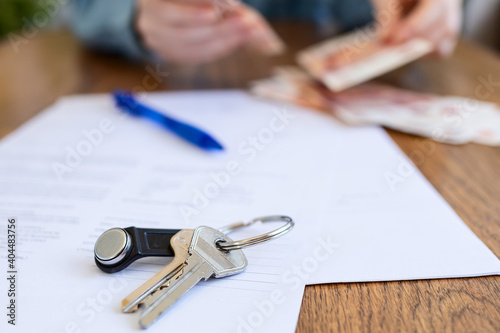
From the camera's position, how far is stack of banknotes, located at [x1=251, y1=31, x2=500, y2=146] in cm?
62

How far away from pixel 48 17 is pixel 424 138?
1.93 metres

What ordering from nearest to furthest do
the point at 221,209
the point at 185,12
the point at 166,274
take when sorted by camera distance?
the point at 166,274, the point at 221,209, the point at 185,12

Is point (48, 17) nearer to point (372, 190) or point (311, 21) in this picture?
point (311, 21)

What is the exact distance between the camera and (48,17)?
1984mm

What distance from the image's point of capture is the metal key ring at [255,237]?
0.34 metres

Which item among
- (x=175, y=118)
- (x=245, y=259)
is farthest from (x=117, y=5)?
(x=245, y=259)

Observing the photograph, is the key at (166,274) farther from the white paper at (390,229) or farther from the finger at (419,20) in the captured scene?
the finger at (419,20)

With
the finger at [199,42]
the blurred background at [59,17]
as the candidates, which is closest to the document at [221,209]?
the finger at [199,42]

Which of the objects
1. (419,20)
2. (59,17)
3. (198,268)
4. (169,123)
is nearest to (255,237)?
(198,268)

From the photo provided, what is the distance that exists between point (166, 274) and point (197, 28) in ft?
1.79

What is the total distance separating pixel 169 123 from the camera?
625 millimetres

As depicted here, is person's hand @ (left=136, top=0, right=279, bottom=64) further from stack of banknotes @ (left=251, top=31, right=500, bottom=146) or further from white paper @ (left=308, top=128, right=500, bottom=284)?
white paper @ (left=308, top=128, right=500, bottom=284)

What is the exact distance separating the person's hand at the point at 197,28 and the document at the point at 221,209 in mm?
162

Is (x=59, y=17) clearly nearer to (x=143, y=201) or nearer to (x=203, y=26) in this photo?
(x=203, y=26)
